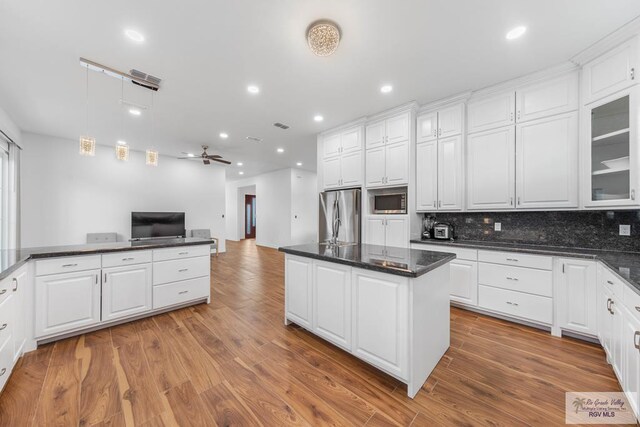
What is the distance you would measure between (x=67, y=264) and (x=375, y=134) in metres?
4.06

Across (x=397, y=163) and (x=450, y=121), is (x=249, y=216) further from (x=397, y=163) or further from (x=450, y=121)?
(x=450, y=121)

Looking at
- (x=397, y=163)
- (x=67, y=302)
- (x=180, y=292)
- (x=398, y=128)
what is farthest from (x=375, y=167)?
(x=67, y=302)

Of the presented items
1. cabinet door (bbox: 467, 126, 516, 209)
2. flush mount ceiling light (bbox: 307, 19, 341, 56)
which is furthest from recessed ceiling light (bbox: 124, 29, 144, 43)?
cabinet door (bbox: 467, 126, 516, 209)

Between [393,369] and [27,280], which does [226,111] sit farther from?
[393,369]

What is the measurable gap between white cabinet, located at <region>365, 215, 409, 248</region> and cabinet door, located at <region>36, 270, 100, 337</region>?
3.43m

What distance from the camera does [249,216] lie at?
11.4 meters

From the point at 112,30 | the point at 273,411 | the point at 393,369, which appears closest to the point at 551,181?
the point at 393,369

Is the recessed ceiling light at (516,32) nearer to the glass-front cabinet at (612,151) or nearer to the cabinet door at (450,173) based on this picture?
the glass-front cabinet at (612,151)

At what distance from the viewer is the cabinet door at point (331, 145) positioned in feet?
14.1

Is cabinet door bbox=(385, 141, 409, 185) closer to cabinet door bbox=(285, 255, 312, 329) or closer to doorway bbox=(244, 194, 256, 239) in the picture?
cabinet door bbox=(285, 255, 312, 329)

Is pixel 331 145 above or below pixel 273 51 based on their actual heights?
below

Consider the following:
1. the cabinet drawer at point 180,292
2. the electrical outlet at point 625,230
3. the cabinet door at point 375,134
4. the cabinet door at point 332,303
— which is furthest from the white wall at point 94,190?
the electrical outlet at point 625,230

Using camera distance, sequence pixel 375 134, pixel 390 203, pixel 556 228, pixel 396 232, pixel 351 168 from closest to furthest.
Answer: pixel 556 228 < pixel 396 232 < pixel 390 203 < pixel 375 134 < pixel 351 168

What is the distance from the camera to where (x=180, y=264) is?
310 centimetres
